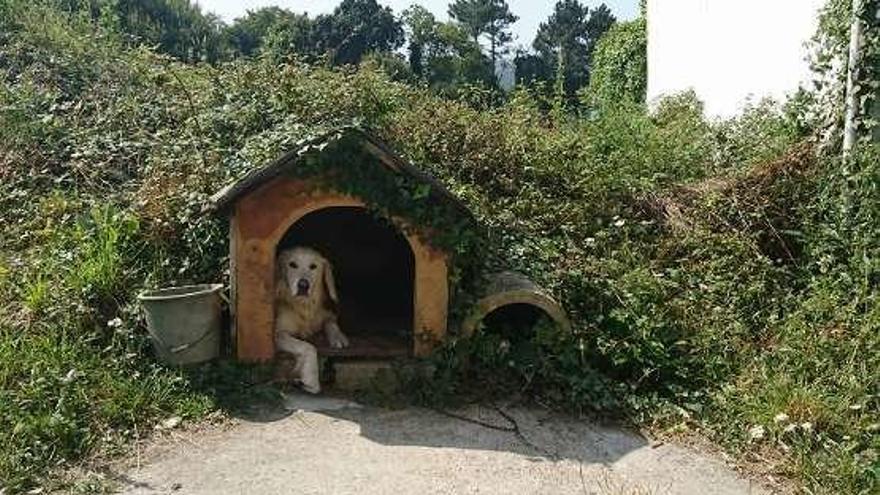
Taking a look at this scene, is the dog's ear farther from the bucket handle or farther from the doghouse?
the bucket handle

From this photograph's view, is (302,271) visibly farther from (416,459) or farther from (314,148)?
(416,459)

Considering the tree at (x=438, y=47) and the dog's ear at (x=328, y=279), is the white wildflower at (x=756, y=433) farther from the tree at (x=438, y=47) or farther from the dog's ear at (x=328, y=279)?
the tree at (x=438, y=47)

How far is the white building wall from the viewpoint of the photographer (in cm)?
841

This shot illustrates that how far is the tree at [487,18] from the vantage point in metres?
64.5

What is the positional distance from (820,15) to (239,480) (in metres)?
6.44

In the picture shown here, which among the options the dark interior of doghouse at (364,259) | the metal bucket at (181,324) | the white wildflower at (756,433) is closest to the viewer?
the white wildflower at (756,433)

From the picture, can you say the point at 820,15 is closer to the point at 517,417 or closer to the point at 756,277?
the point at 756,277

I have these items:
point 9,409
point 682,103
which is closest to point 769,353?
point 9,409

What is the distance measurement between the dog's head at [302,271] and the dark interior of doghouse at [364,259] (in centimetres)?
90

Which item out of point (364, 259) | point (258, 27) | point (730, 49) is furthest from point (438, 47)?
point (364, 259)

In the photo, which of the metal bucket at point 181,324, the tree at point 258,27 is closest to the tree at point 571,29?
the tree at point 258,27

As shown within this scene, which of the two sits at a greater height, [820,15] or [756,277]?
[820,15]

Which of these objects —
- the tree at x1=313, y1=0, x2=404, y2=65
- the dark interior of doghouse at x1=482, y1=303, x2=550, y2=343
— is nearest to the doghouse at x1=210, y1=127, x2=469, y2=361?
the dark interior of doghouse at x1=482, y1=303, x2=550, y2=343

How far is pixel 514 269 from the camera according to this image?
5906 millimetres
